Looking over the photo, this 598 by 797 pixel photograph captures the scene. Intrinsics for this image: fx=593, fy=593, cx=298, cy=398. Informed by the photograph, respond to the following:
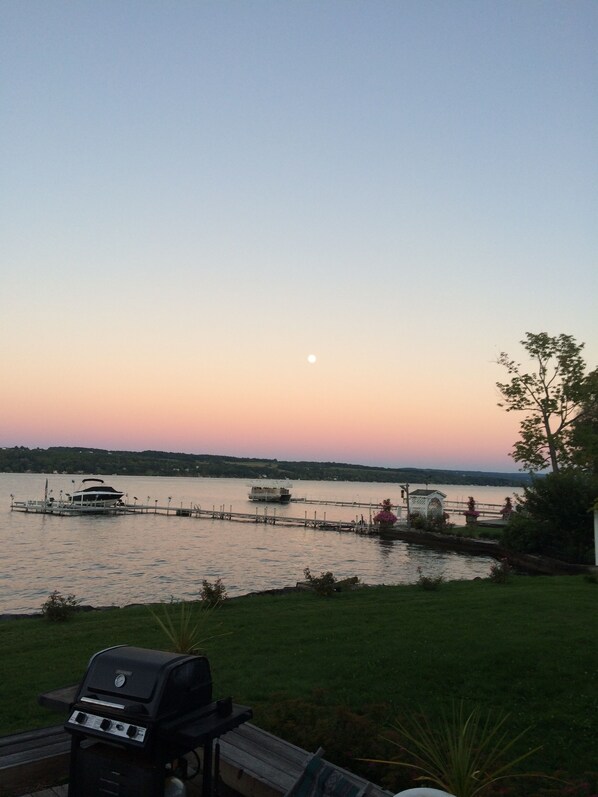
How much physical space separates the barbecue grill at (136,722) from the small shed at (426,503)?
58308 millimetres

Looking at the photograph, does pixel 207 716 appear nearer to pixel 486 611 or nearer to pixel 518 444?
pixel 486 611

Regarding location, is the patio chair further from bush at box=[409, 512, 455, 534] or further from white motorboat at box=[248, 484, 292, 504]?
white motorboat at box=[248, 484, 292, 504]

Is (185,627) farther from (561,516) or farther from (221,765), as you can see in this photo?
(561,516)

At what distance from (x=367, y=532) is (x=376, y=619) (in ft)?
162

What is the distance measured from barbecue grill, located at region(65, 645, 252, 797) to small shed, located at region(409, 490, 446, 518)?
Result: 58308mm

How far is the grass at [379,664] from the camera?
5855 mm

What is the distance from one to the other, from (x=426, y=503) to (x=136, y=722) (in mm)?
60384

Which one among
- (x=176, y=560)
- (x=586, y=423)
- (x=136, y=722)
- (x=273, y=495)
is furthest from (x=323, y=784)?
(x=273, y=495)

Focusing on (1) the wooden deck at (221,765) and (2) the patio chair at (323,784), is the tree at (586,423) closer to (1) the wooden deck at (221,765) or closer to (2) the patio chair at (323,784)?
(1) the wooden deck at (221,765)

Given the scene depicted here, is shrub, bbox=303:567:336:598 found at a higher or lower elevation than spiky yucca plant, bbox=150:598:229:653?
lower

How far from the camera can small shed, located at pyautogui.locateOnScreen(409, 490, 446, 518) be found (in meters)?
60.4

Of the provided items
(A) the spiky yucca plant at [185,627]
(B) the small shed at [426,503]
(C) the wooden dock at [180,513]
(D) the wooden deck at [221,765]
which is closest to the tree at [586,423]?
(A) the spiky yucca plant at [185,627]

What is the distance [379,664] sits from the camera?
8.41 m

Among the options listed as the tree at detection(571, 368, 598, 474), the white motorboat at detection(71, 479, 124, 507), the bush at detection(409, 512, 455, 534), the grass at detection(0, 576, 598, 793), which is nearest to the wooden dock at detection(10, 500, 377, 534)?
the white motorboat at detection(71, 479, 124, 507)
